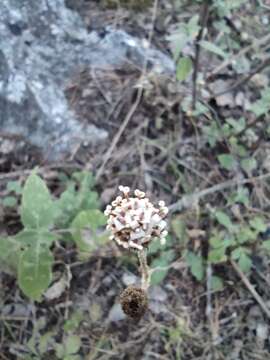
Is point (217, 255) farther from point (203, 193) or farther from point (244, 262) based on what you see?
point (203, 193)

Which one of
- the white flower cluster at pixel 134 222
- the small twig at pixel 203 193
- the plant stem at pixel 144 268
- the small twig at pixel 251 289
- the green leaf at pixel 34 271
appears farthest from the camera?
the small twig at pixel 203 193

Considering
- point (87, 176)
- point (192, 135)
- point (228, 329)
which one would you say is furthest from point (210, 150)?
point (228, 329)

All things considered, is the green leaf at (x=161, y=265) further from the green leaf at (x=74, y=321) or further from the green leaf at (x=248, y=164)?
the green leaf at (x=248, y=164)

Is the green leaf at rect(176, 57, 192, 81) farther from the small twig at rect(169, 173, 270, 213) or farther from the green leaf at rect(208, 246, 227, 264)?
the green leaf at rect(208, 246, 227, 264)

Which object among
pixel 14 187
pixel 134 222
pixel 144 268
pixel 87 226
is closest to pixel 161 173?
pixel 87 226

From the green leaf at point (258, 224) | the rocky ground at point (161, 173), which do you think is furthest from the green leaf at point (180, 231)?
the green leaf at point (258, 224)

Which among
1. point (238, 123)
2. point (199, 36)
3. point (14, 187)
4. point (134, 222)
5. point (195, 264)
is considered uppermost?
point (199, 36)

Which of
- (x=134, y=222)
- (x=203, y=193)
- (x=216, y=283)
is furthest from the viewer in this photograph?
(x=203, y=193)
